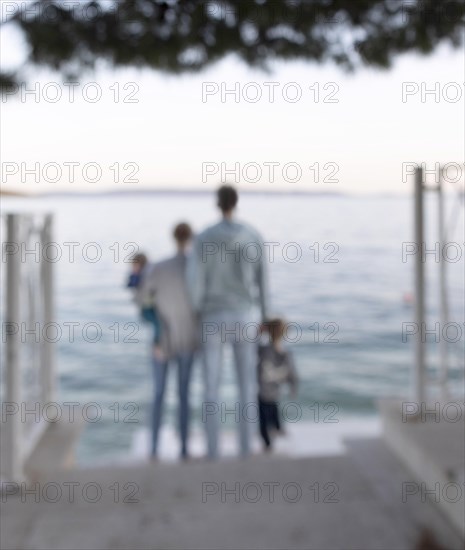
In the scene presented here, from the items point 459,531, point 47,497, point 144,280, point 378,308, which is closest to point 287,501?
point 459,531

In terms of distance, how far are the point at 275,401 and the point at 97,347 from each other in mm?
16956

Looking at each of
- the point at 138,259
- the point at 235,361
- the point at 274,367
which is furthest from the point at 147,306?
the point at 274,367

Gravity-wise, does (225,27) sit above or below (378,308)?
above

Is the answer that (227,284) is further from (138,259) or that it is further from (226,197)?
(138,259)

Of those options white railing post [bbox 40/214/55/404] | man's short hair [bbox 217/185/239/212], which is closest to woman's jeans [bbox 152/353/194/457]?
white railing post [bbox 40/214/55/404]

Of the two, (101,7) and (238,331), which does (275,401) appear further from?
(101,7)

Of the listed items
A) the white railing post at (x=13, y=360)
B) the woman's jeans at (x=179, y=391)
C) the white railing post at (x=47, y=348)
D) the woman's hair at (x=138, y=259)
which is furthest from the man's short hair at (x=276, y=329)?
the white railing post at (x=13, y=360)

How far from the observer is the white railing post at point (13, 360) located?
292 centimetres

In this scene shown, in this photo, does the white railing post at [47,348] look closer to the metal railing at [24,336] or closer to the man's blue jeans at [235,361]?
the metal railing at [24,336]

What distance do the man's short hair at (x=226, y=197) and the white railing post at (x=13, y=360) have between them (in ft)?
2.80

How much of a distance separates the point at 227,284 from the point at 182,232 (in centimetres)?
34

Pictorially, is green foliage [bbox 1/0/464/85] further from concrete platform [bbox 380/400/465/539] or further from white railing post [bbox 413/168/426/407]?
concrete platform [bbox 380/400/465/539]

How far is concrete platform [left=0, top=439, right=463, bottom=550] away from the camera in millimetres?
2479

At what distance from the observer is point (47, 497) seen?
2869 millimetres
